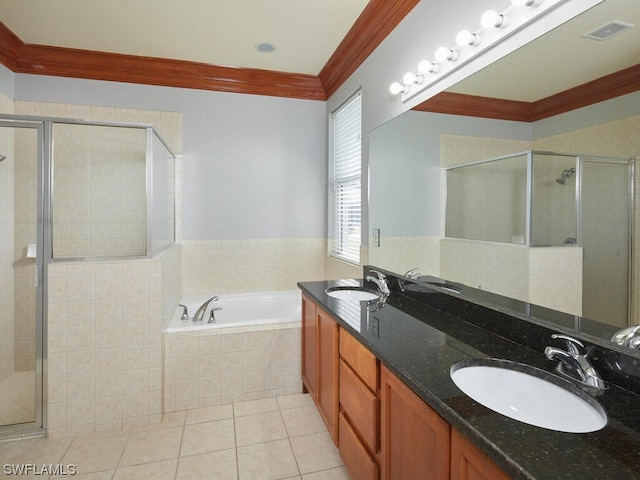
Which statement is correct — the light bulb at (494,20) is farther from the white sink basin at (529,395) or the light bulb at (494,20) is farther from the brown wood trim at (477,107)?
the white sink basin at (529,395)

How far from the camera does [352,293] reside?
7.66 ft

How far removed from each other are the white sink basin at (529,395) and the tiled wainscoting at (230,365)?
5.41 feet

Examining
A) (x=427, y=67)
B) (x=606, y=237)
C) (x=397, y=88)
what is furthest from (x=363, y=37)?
(x=606, y=237)

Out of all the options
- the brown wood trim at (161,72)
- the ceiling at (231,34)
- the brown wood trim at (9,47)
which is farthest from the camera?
the brown wood trim at (161,72)

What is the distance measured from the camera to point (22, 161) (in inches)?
88.5

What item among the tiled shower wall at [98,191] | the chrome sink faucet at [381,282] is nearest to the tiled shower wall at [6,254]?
the tiled shower wall at [98,191]

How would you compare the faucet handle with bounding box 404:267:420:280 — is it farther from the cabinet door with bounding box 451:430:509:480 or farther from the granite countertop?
the cabinet door with bounding box 451:430:509:480

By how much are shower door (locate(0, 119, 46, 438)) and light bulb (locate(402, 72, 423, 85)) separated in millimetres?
2167

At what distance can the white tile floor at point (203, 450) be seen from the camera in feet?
5.92

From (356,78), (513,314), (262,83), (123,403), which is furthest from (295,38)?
(123,403)

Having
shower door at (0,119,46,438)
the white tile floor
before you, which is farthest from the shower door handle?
the white tile floor

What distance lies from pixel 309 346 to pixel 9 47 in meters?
3.23

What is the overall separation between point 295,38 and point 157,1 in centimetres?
97

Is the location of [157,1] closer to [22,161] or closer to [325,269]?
[22,161]
